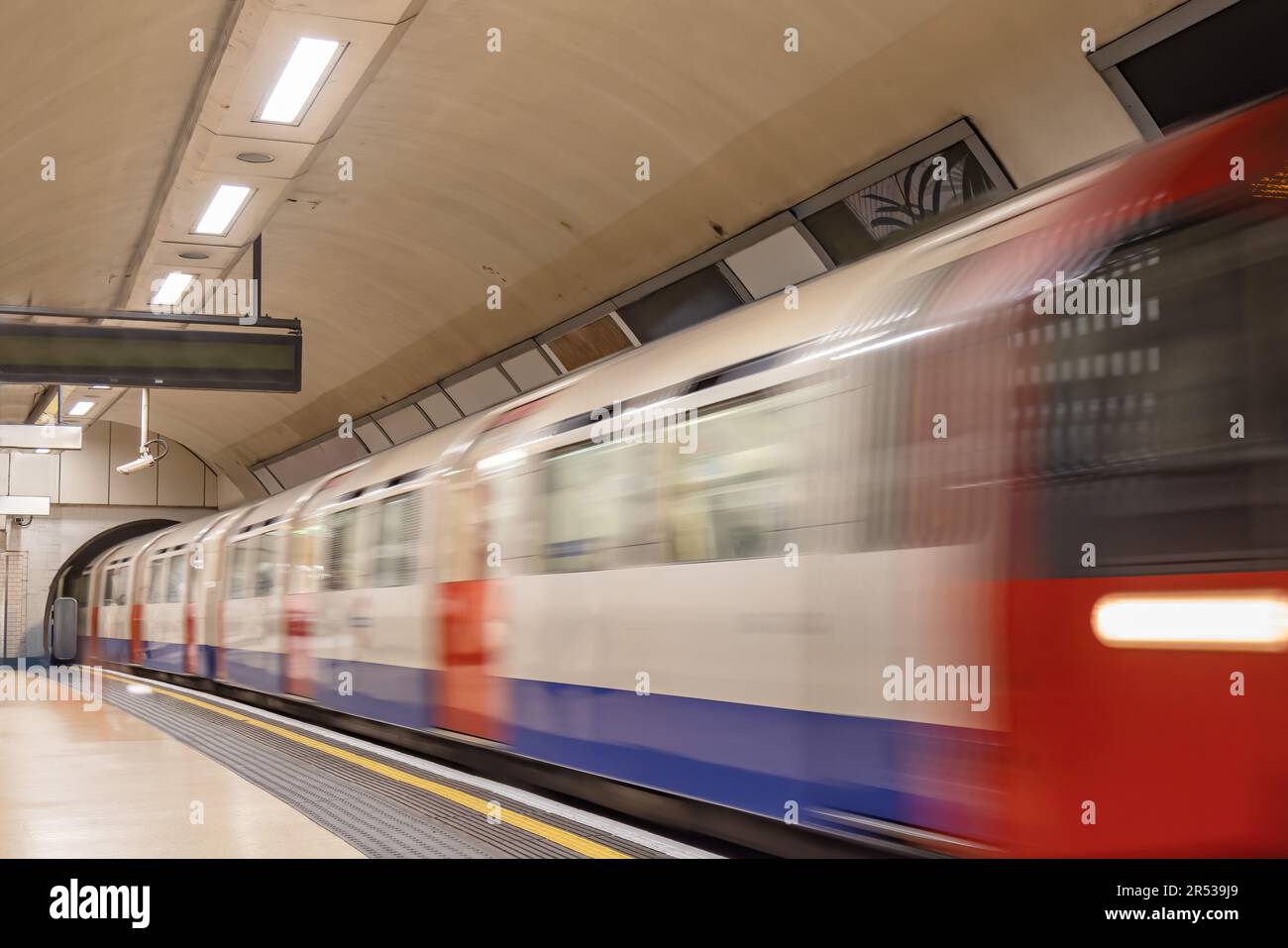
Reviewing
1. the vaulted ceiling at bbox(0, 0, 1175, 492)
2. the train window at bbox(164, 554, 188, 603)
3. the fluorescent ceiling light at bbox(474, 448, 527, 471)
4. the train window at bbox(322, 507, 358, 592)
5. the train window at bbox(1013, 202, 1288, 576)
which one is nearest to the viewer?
the train window at bbox(1013, 202, 1288, 576)

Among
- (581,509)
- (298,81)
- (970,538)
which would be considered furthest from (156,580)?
(970,538)

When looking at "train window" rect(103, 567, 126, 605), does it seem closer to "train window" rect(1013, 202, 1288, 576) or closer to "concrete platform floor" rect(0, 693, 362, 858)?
"concrete platform floor" rect(0, 693, 362, 858)

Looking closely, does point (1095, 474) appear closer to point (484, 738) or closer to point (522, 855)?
point (522, 855)

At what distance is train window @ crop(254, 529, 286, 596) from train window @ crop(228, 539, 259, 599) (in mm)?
300

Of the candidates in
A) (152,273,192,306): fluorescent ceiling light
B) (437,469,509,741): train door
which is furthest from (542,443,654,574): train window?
(152,273,192,306): fluorescent ceiling light

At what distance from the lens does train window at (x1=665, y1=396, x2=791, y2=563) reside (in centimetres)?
574

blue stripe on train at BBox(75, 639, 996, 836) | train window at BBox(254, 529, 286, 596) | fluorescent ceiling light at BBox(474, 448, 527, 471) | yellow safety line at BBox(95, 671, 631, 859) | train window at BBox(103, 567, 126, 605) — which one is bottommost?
yellow safety line at BBox(95, 671, 631, 859)

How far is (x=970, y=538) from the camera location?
4.49 m

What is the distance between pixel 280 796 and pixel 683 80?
5448 millimetres

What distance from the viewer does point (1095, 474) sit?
4.08 m

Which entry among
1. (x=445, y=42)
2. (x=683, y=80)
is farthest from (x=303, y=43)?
(x=683, y=80)

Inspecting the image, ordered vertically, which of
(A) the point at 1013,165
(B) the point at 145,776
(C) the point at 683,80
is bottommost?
(B) the point at 145,776

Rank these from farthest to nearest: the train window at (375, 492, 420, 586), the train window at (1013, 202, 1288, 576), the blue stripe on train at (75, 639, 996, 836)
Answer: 1. the train window at (375, 492, 420, 586)
2. the blue stripe on train at (75, 639, 996, 836)
3. the train window at (1013, 202, 1288, 576)

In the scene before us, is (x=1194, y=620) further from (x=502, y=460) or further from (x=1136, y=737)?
(x=502, y=460)
